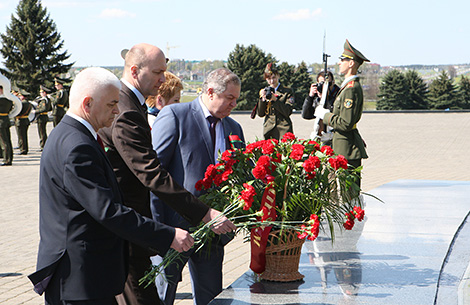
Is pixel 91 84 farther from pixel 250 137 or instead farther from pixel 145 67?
pixel 250 137

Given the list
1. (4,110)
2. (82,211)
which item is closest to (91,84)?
(82,211)

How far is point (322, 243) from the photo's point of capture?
501 cm

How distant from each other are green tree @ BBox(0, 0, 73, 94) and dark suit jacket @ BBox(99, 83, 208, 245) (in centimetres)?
4823

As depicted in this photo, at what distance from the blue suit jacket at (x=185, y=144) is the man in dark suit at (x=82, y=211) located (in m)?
1.24

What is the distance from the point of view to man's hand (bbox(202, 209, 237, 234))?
3248 millimetres

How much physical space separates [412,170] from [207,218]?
1084 cm

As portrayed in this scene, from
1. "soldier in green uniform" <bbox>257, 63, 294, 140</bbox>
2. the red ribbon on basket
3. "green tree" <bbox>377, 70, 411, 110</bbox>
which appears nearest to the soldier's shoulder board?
the red ribbon on basket

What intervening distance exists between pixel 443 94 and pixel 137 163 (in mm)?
49113

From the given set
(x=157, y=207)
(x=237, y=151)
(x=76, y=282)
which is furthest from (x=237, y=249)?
(x=76, y=282)

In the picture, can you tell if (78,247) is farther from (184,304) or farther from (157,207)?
(184,304)

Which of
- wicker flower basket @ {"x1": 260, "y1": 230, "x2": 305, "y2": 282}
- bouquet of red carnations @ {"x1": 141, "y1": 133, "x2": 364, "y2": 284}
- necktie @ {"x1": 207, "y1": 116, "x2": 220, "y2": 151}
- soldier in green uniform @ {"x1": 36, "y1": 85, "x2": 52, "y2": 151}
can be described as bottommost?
soldier in green uniform @ {"x1": 36, "y1": 85, "x2": 52, "y2": 151}

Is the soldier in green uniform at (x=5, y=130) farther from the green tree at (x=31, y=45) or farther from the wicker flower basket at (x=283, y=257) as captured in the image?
the green tree at (x=31, y=45)

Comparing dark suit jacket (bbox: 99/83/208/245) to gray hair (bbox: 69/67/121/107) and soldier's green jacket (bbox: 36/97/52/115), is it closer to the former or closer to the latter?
gray hair (bbox: 69/67/121/107)

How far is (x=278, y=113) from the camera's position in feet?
35.0
